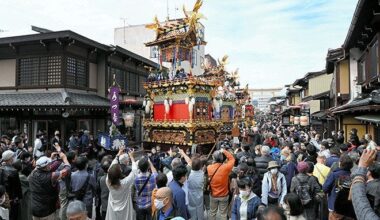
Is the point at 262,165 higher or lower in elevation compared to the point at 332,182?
higher

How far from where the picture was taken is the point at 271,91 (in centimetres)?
14588

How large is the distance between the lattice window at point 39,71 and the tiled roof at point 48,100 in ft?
2.51

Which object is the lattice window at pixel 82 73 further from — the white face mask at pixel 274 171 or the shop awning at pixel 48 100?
the white face mask at pixel 274 171

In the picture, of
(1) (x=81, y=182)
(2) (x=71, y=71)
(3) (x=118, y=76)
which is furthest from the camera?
(3) (x=118, y=76)

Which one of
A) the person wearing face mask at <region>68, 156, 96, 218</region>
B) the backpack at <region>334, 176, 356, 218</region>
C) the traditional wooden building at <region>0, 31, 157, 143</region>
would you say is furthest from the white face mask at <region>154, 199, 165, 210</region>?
the traditional wooden building at <region>0, 31, 157, 143</region>

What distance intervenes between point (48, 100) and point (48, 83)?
171cm

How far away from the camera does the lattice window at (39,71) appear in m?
17.8

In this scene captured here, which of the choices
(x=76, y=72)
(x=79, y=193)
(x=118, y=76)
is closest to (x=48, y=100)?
(x=76, y=72)

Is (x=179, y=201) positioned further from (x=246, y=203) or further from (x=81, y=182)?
(x=81, y=182)

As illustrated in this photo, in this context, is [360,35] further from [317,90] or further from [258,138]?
[317,90]

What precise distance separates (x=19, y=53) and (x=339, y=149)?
60.9 ft

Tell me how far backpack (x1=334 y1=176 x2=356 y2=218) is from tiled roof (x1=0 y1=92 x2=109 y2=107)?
14.1 metres

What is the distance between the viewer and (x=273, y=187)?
20.0ft

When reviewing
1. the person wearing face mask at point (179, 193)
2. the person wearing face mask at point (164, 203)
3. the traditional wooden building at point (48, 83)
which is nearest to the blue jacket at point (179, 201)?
the person wearing face mask at point (179, 193)
